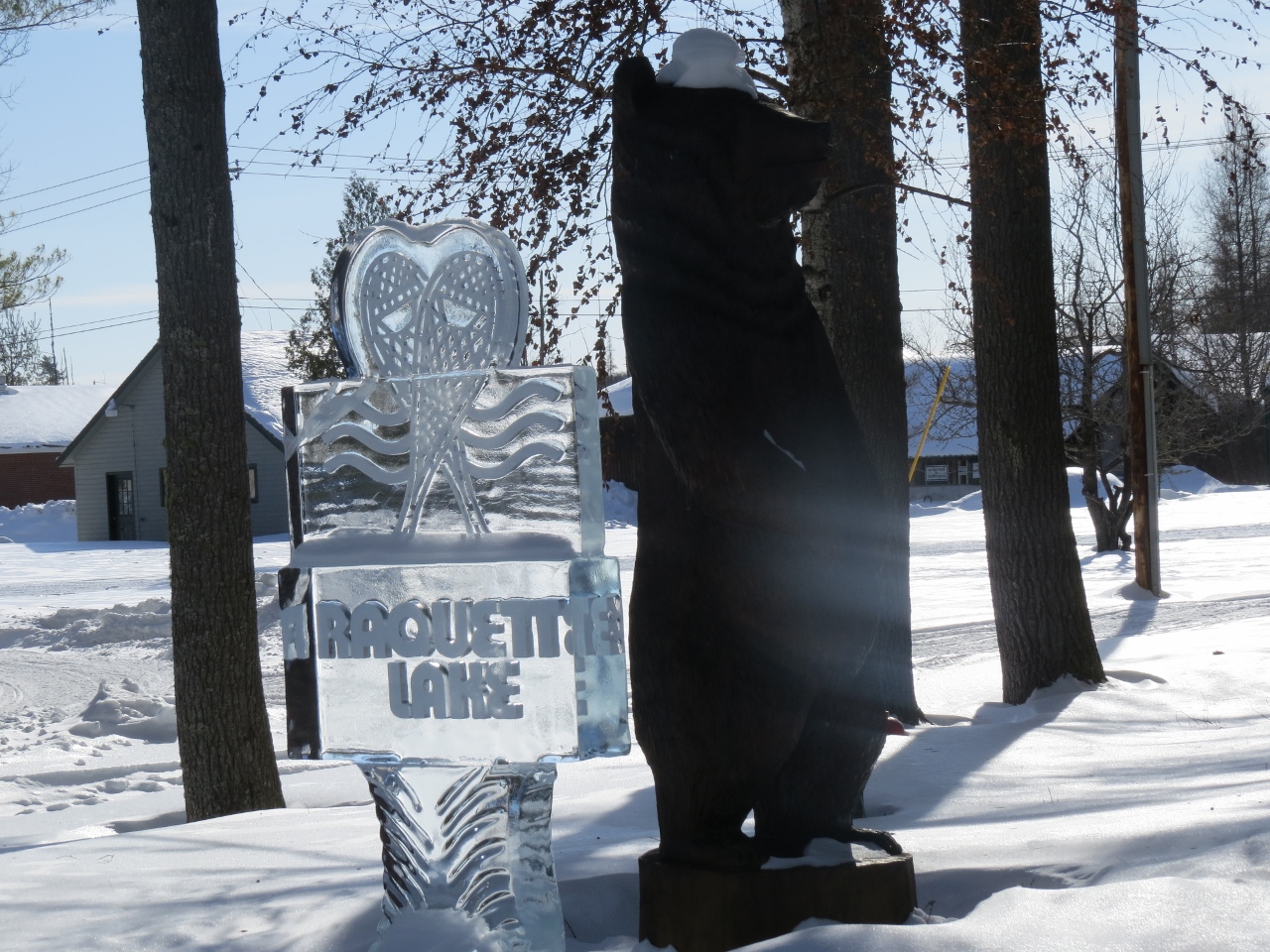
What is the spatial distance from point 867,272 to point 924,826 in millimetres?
3491

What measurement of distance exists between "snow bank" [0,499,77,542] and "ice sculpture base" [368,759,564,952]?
1284 inches

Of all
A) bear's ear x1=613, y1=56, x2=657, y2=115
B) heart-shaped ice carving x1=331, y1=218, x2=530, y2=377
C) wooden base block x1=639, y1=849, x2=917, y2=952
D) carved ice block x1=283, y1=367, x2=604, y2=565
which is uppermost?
bear's ear x1=613, y1=56, x2=657, y2=115

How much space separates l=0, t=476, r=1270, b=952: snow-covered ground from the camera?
9.24 ft

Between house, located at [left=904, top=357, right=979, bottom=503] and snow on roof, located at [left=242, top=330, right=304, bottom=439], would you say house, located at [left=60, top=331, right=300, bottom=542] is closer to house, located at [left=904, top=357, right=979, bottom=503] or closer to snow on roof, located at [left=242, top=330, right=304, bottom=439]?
snow on roof, located at [left=242, top=330, right=304, bottom=439]

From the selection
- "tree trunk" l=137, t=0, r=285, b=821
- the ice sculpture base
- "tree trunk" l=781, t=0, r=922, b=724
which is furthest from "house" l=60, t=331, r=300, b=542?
the ice sculpture base

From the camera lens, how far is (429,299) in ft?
10.6

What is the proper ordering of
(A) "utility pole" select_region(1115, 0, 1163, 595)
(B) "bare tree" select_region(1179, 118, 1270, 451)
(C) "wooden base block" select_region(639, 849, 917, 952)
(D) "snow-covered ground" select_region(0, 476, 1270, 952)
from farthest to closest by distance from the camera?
(B) "bare tree" select_region(1179, 118, 1270, 451), (A) "utility pole" select_region(1115, 0, 1163, 595), (C) "wooden base block" select_region(639, 849, 917, 952), (D) "snow-covered ground" select_region(0, 476, 1270, 952)

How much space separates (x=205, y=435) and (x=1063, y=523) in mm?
5182

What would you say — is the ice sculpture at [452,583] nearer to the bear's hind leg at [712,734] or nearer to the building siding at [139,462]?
the bear's hind leg at [712,734]

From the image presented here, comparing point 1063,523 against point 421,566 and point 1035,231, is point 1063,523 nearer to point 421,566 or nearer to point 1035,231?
point 1035,231

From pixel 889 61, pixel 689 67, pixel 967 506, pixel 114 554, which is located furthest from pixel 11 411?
pixel 689 67

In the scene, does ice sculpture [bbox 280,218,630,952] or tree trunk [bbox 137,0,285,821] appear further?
tree trunk [bbox 137,0,285,821]

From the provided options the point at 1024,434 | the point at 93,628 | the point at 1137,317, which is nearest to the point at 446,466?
the point at 1024,434

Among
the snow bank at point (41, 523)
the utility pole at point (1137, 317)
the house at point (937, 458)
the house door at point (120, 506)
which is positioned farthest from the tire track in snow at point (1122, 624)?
the snow bank at point (41, 523)
